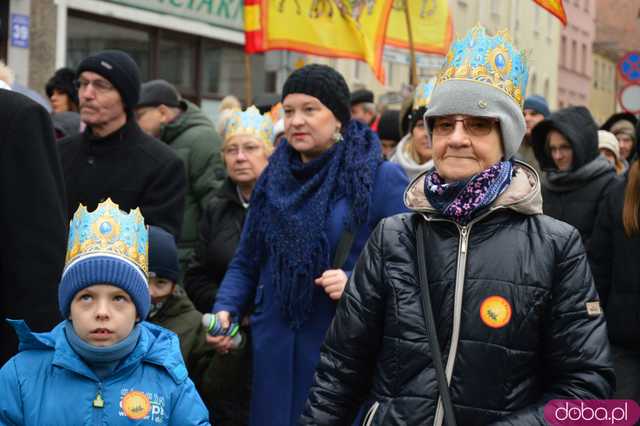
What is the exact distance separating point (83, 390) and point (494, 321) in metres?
1.38

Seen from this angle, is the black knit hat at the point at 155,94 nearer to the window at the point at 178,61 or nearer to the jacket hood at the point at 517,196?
the jacket hood at the point at 517,196

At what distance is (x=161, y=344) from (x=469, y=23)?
34.7m

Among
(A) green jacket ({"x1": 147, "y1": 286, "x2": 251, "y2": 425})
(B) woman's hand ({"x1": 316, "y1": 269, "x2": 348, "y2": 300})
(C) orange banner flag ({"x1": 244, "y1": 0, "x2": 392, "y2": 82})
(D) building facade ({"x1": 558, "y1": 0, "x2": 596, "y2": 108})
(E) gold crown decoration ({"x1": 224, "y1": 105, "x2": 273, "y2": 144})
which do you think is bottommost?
(A) green jacket ({"x1": 147, "y1": 286, "x2": 251, "y2": 425})

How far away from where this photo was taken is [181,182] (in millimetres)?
6098

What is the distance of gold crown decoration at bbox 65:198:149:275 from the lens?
4020 mm

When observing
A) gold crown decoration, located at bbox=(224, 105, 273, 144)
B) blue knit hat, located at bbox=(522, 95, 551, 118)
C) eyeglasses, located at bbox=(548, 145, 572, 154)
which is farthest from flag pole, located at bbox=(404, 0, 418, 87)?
gold crown decoration, located at bbox=(224, 105, 273, 144)

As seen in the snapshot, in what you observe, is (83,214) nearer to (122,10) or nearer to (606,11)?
(122,10)

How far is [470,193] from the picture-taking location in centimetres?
338

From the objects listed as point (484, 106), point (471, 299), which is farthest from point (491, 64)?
point (471, 299)

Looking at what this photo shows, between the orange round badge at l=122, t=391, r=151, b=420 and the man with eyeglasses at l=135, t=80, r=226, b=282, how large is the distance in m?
3.60

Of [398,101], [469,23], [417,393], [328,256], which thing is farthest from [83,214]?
[469,23]

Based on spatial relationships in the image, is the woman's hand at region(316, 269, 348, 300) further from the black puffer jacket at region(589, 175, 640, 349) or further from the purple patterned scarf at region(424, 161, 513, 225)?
the black puffer jacket at region(589, 175, 640, 349)

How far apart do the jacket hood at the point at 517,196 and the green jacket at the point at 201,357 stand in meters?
1.97

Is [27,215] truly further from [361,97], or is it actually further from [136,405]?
[361,97]
